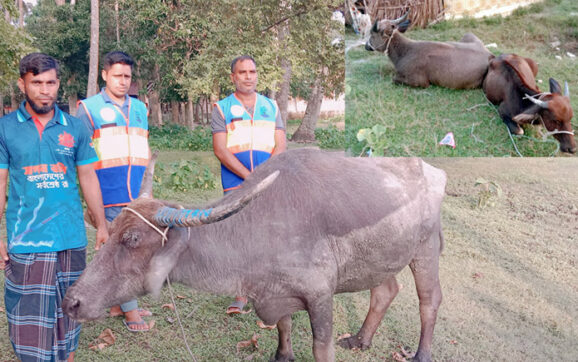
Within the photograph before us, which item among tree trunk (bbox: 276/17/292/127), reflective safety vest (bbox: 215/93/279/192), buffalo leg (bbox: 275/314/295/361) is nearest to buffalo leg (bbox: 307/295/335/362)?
buffalo leg (bbox: 275/314/295/361)

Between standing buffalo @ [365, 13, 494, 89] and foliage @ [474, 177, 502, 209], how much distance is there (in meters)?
2.52

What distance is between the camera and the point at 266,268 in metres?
2.71

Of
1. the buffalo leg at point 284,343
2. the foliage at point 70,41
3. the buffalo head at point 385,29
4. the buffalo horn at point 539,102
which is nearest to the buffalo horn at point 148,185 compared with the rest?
the buffalo leg at point 284,343

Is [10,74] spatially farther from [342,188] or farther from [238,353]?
[342,188]

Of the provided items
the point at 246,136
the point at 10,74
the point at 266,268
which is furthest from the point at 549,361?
the point at 10,74

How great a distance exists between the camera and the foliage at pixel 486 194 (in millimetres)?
6977

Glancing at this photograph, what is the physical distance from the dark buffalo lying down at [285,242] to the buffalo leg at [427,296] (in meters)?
0.22

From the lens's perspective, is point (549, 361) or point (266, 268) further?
point (549, 361)

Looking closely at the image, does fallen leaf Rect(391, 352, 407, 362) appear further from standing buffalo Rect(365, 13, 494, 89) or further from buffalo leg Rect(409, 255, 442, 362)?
standing buffalo Rect(365, 13, 494, 89)

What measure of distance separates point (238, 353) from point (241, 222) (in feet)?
4.80

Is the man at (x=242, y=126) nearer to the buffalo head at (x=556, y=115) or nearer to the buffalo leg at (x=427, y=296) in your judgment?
the buffalo leg at (x=427, y=296)

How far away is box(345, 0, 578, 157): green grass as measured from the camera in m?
4.29

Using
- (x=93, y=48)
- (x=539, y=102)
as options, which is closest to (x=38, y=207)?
(x=539, y=102)

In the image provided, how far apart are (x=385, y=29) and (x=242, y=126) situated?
216 centimetres
